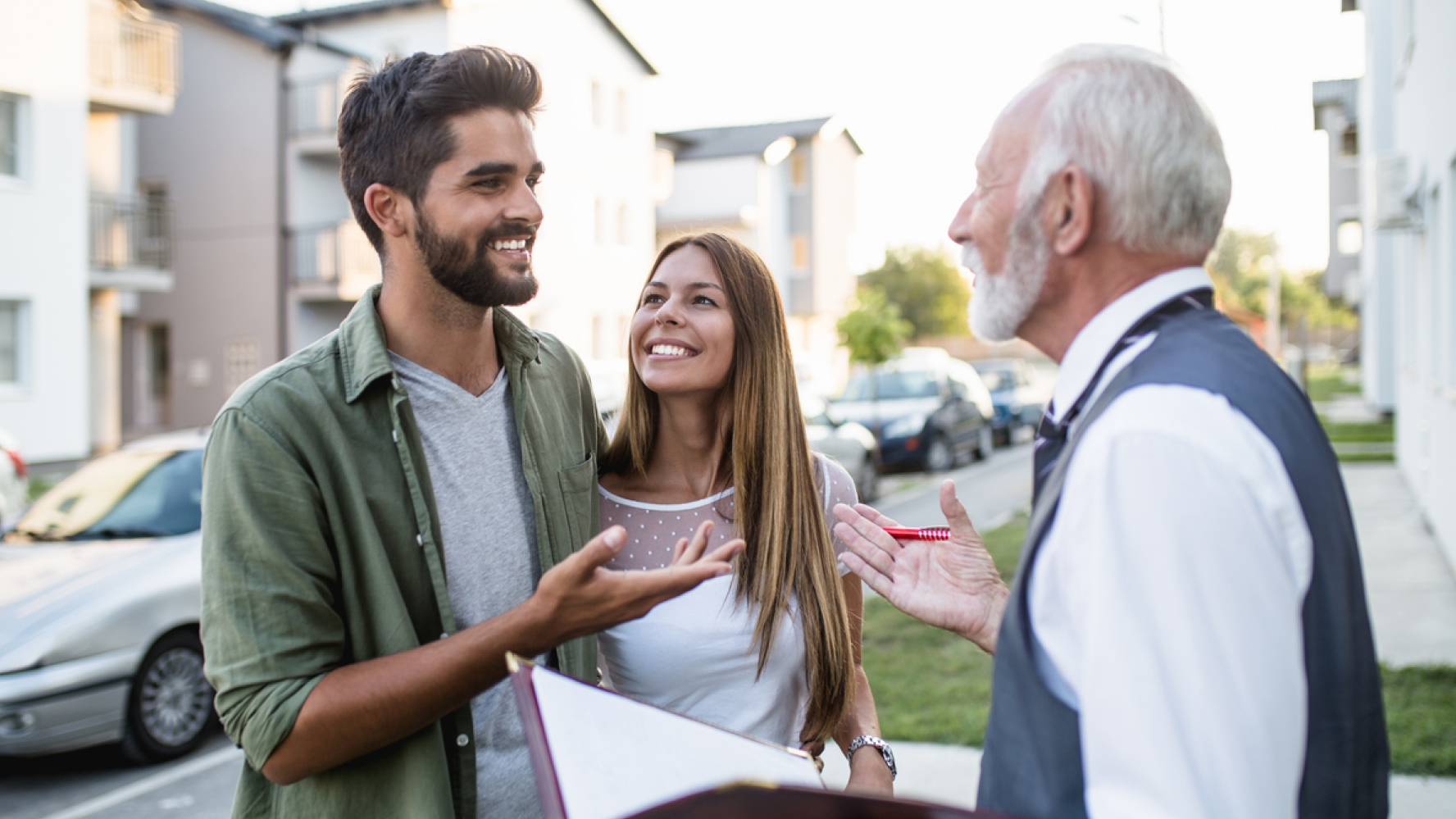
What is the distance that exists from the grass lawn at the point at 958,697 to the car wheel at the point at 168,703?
372cm

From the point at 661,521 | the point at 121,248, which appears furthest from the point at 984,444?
the point at 661,521

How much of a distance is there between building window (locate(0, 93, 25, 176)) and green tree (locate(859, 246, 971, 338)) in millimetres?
41442

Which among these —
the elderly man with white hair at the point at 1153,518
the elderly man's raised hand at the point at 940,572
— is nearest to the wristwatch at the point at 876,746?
the elderly man's raised hand at the point at 940,572

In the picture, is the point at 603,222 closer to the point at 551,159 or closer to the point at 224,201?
the point at 551,159

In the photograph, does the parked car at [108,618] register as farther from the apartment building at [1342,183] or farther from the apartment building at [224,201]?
the apartment building at [1342,183]

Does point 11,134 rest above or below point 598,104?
below

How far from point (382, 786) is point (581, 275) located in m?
27.2

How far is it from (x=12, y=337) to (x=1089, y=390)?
1986 centimetres

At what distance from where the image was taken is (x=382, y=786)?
1931mm

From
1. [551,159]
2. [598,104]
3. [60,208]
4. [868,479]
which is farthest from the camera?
[598,104]

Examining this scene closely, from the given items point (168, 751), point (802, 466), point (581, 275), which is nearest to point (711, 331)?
point (802, 466)

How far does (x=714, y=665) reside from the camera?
2.51 meters

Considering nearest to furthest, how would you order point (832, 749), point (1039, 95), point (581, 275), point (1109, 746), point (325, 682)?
point (1109, 746)
point (1039, 95)
point (325, 682)
point (832, 749)
point (581, 275)

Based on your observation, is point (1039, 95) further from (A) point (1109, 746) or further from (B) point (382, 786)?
(B) point (382, 786)
